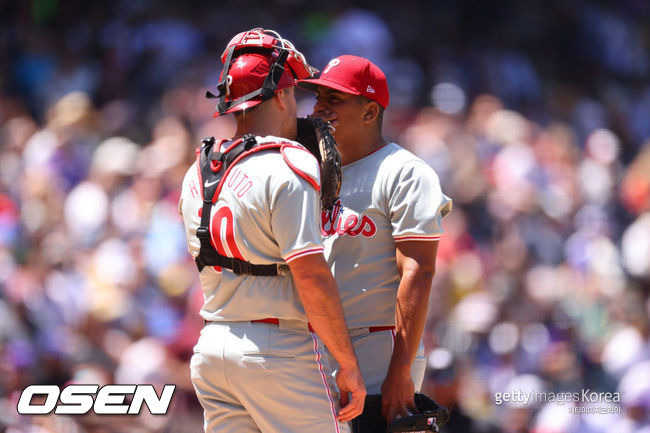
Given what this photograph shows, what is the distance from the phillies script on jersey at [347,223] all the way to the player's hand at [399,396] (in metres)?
0.52

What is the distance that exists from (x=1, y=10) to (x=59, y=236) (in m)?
4.75

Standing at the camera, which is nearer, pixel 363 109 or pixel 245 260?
pixel 245 260

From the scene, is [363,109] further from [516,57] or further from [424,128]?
[516,57]

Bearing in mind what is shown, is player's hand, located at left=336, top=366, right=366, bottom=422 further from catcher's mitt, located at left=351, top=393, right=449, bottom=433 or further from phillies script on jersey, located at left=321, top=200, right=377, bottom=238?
phillies script on jersey, located at left=321, top=200, right=377, bottom=238

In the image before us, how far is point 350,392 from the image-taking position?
2.84 metres

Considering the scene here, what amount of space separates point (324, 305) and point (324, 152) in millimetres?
539

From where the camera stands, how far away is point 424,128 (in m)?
8.25

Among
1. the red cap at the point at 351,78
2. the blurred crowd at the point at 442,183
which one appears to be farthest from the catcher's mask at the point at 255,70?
the blurred crowd at the point at 442,183

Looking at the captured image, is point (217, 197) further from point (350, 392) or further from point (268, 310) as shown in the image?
point (350, 392)

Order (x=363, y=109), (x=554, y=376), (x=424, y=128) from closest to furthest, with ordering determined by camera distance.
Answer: (x=363, y=109) < (x=554, y=376) < (x=424, y=128)

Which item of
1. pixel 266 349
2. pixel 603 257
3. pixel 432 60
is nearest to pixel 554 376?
pixel 603 257
